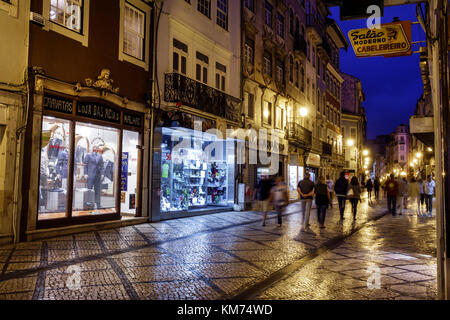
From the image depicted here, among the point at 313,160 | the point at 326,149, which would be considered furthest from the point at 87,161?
the point at 326,149

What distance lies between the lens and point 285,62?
26344mm

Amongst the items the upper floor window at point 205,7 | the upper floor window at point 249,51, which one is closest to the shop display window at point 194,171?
the upper floor window at point 249,51

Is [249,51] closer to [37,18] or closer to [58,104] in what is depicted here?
[58,104]

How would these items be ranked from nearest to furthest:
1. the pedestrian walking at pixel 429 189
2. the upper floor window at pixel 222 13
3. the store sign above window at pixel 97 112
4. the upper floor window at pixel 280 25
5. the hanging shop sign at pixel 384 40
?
the hanging shop sign at pixel 384 40 → the store sign above window at pixel 97 112 → the pedestrian walking at pixel 429 189 → the upper floor window at pixel 222 13 → the upper floor window at pixel 280 25

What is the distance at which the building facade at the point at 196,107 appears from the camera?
14.6 metres

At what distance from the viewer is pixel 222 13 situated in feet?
62.6

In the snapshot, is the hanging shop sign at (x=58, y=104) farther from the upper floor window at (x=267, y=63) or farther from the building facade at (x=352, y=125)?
the building facade at (x=352, y=125)

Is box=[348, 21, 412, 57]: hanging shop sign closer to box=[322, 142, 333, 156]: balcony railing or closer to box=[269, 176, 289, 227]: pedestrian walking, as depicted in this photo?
box=[269, 176, 289, 227]: pedestrian walking

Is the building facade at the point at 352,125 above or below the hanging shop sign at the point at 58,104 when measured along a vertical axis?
above

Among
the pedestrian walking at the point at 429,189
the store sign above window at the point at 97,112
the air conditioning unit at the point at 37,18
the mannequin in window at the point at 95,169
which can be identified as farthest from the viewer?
the pedestrian walking at the point at 429,189

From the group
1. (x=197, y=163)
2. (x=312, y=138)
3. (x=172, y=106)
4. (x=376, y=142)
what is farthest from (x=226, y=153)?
(x=376, y=142)

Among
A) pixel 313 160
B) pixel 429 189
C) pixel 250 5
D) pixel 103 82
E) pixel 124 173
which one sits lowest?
pixel 429 189

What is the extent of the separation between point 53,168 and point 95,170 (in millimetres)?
1683

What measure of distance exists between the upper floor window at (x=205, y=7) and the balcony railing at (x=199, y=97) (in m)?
3.42
